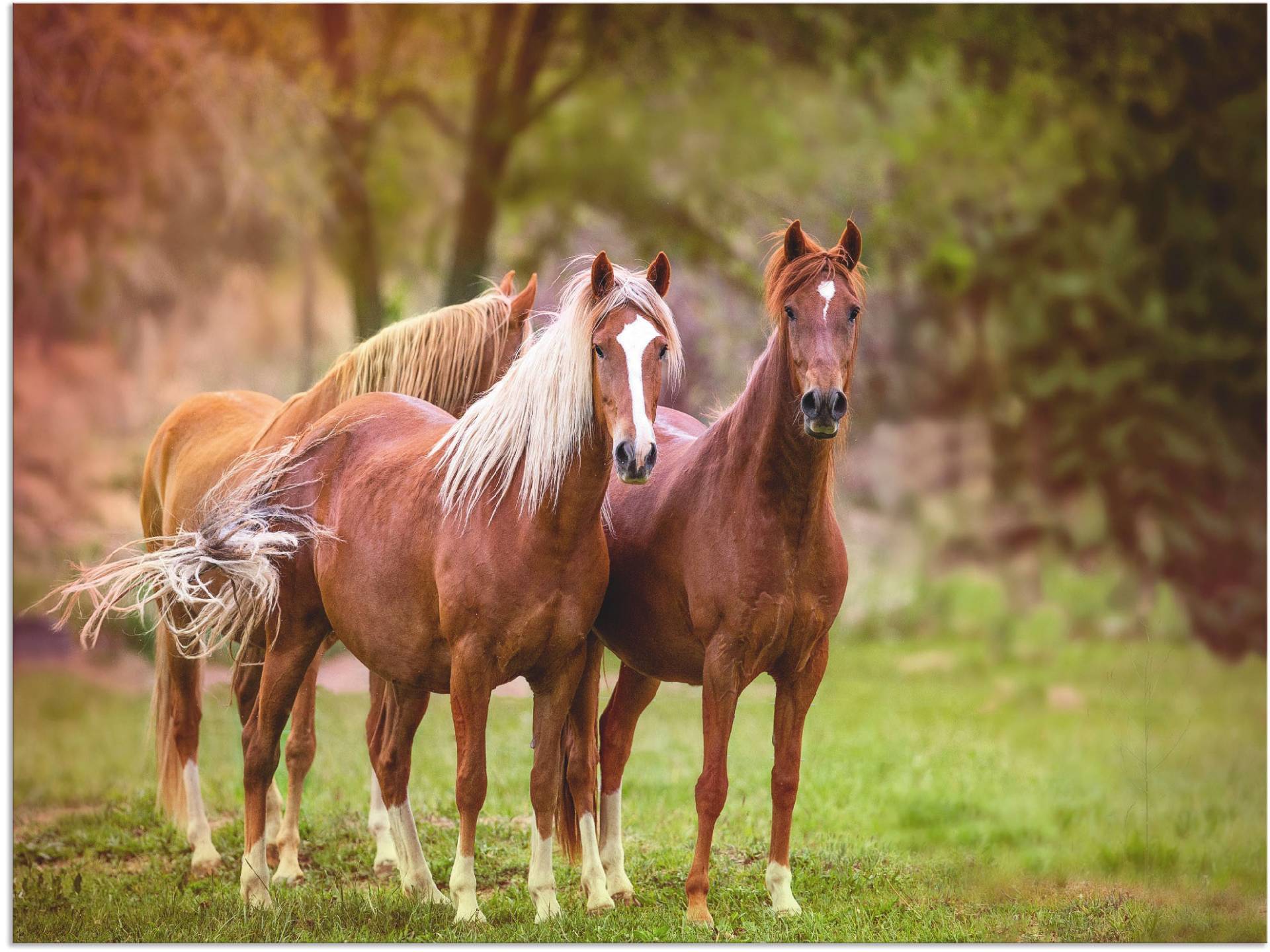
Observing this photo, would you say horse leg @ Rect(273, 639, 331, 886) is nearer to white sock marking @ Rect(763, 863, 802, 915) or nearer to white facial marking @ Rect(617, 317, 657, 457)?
white sock marking @ Rect(763, 863, 802, 915)

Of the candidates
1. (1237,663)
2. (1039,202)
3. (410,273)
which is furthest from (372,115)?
(1237,663)

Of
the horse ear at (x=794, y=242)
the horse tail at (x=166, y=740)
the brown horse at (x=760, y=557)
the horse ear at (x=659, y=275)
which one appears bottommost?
the horse tail at (x=166, y=740)

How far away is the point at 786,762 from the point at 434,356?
2.62 metres

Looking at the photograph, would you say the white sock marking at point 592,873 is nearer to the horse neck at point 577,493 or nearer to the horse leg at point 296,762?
the horse neck at point 577,493

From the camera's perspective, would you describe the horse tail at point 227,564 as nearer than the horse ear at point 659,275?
No

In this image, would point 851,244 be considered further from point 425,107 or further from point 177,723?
point 425,107

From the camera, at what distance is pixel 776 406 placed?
480 cm

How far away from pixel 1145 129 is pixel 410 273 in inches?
360

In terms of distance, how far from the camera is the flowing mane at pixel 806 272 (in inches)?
182

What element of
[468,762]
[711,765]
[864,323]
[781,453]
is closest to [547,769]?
[468,762]

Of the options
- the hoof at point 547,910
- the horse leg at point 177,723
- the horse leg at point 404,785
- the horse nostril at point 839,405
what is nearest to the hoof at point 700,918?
the hoof at point 547,910

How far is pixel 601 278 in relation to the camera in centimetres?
458

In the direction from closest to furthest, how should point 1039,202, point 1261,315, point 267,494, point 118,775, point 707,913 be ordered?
point 707,913 → point 267,494 → point 118,775 → point 1261,315 → point 1039,202

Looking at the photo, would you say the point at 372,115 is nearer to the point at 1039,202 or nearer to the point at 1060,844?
the point at 1039,202
